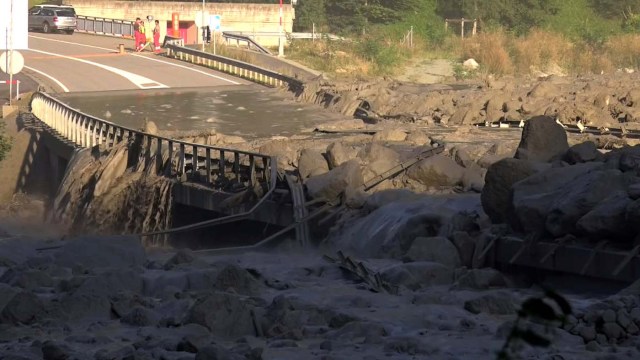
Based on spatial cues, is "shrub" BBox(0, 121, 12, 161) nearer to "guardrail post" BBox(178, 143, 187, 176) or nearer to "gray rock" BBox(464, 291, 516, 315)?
"guardrail post" BBox(178, 143, 187, 176)

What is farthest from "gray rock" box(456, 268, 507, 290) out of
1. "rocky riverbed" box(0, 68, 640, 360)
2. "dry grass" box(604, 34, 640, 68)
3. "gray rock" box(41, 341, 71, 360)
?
"dry grass" box(604, 34, 640, 68)

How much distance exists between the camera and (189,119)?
3688cm

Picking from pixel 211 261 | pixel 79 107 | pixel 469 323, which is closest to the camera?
pixel 469 323

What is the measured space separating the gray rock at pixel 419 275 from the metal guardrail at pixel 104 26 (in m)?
57.9

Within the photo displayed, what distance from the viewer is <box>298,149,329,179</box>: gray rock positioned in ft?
73.8

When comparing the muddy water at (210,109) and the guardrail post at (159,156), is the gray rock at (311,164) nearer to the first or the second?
the guardrail post at (159,156)

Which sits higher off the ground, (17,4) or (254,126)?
(17,4)

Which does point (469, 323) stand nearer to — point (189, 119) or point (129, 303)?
point (129, 303)

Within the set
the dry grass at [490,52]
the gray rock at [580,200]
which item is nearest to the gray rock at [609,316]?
the gray rock at [580,200]

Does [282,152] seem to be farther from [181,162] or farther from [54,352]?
[54,352]

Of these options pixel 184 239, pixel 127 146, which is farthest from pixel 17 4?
pixel 184 239

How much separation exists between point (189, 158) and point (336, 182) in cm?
→ 600

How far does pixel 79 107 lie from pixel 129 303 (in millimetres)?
28299

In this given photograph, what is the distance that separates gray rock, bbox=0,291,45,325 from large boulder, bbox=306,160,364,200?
9.31 metres
